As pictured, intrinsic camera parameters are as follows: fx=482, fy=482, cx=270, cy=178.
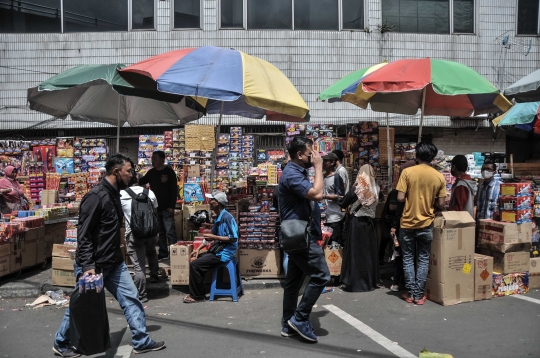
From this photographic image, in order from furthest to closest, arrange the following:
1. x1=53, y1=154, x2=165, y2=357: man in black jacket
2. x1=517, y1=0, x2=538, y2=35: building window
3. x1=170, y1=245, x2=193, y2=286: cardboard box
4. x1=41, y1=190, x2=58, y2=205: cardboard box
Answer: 1. x1=517, y1=0, x2=538, y2=35: building window
2. x1=41, y1=190, x2=58, y2=205: cardboard box
3. x1=170, y1=245, x2=193, y2=286: cardboard box
4. x1=53, y1=154, x2=165, y2=357: man in black jacket

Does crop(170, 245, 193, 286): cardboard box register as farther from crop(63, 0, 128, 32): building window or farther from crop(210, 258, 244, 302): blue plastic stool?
crop(63, 0, 128, 32): building window

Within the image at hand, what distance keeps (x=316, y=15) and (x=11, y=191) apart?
10.6 m

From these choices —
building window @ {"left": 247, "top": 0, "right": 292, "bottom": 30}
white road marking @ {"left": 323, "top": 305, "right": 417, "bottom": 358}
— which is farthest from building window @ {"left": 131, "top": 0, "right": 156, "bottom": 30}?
white road marking @ {"left": 323, "top": 305, "right": 417, "bottom": 358}

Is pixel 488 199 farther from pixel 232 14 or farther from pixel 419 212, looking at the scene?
pixel 232 14

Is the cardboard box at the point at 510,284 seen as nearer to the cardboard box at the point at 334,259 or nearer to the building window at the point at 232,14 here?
the cardboard box at the point at 334,259

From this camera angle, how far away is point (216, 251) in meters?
6.83

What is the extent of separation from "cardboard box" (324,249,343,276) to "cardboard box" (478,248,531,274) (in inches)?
87.0

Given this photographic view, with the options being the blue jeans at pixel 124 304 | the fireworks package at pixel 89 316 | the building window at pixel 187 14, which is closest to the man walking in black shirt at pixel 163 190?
the blue jeans at pixel 124 304

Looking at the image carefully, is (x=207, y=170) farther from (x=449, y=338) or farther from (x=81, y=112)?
(x=449, y=338)

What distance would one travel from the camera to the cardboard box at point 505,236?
685cm

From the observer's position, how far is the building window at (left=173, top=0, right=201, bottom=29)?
49.9ft

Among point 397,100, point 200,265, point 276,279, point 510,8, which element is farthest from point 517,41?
point 200,265

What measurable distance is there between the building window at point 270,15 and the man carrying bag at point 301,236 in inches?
439

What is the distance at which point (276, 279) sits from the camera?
7.63 m
